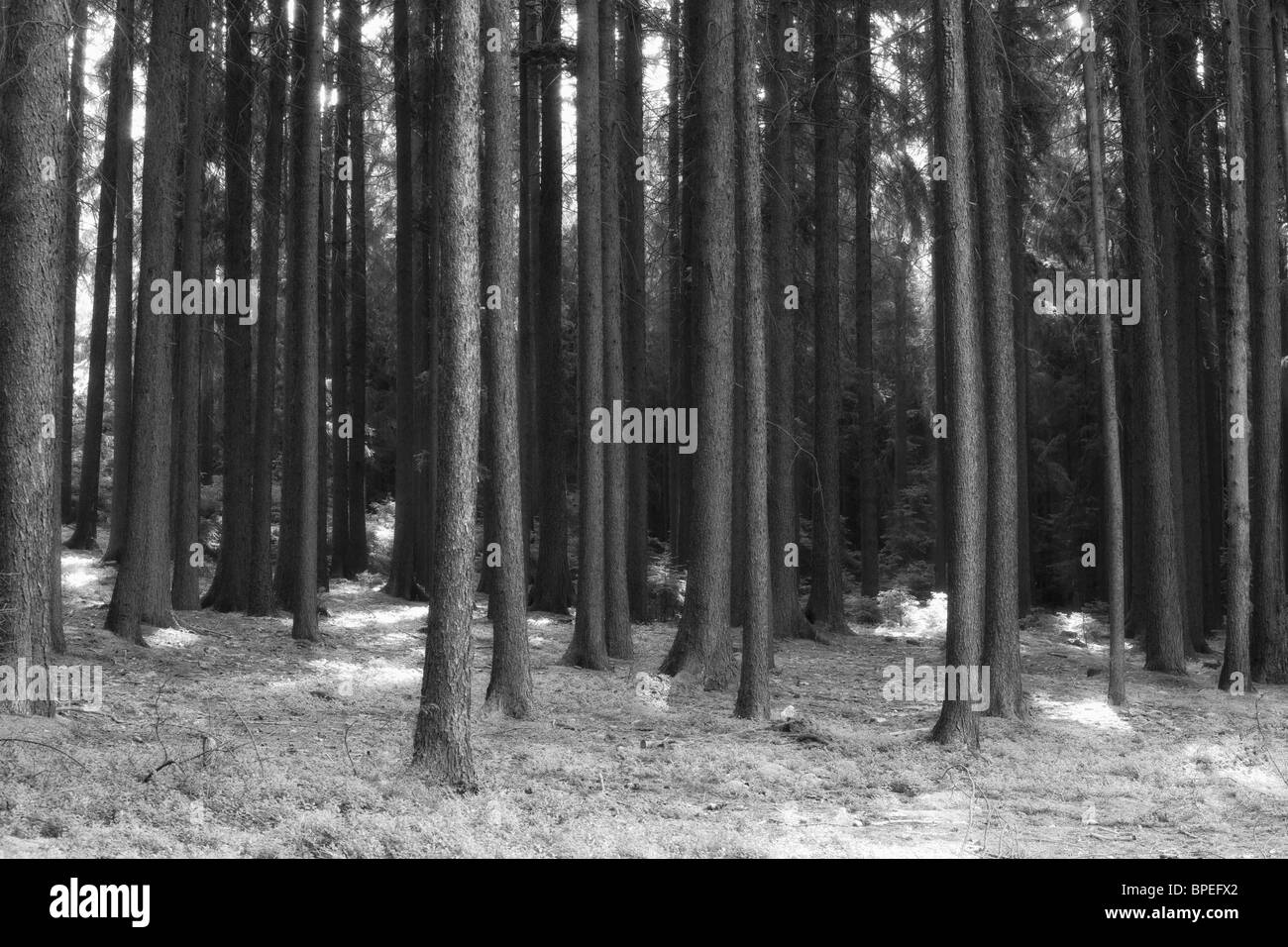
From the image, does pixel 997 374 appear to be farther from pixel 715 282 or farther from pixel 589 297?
pixel 589 297

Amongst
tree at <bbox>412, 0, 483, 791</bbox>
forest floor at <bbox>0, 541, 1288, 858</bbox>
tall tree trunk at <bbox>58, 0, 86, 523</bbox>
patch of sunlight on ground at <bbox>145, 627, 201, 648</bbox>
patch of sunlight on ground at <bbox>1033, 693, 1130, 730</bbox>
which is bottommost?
patch of sunlight on ground at <bbox>1033, 693, 1130, 730</bbox>

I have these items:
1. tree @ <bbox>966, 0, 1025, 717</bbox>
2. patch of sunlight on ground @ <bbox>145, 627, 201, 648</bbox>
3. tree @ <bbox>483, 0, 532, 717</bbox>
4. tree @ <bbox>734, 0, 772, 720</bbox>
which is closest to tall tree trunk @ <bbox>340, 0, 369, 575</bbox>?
tree @ <bbox>483, 0, 532, 717</bbox>

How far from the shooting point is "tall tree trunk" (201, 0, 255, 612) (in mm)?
18812

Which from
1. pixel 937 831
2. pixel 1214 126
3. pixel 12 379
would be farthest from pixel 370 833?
pixel 1214 126

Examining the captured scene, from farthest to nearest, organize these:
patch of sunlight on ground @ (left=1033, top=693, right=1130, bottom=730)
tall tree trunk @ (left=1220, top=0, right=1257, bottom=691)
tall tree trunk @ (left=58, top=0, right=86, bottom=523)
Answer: tall tree trunk @ (left=1220, top=0, right=1257, bottom=691) → patch of sunlight on ground @ (left=1033, top=693, right=1130, bottom=730) → tall tree trunk @ (left=58, top=0, right=86, bottom=523)

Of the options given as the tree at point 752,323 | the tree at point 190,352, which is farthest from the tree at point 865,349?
the tree at point 190,352

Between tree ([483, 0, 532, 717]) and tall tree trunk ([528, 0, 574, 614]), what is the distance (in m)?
6.26

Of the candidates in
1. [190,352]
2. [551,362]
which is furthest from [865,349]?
[190,352]

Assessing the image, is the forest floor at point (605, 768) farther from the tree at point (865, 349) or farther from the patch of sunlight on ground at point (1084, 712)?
the tree at point (865, 349)

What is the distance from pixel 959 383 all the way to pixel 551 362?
9945 mm

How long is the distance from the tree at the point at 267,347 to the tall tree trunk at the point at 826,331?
9.34 meters

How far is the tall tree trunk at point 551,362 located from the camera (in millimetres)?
19688

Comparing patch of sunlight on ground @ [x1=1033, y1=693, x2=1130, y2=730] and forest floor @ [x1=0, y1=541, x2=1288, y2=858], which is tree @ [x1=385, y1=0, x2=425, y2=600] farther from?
patch of sunlight on ground @ [x1=1033, y1=693, x2=1130, y2=730]

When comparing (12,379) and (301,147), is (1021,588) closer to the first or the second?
(301,147)
